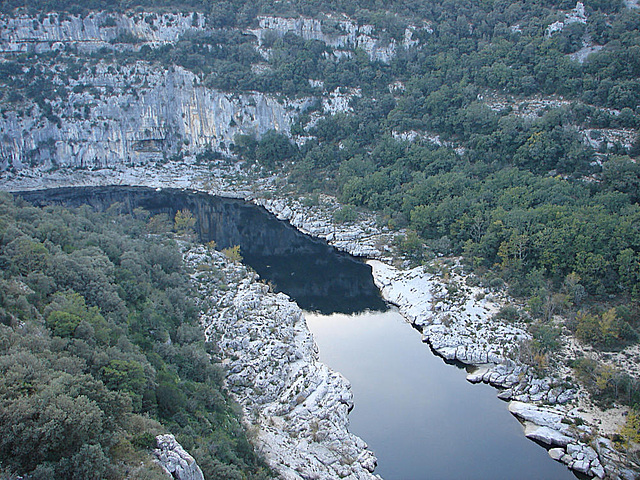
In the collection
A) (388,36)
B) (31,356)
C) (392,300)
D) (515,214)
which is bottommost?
(392,300)

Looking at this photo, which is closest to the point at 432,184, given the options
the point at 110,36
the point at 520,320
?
the point at 520,320

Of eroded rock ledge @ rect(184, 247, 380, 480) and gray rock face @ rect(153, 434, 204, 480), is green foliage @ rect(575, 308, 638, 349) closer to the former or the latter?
eroded rock ledge @ rect(184, 247, 380, 480)

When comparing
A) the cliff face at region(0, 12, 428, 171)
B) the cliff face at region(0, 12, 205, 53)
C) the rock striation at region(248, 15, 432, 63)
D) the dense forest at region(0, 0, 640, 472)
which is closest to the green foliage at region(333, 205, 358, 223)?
the dense forest at region(0, 0, 640, 472)

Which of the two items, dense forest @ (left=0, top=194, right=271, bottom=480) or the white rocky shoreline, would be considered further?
the white rocky shoreline

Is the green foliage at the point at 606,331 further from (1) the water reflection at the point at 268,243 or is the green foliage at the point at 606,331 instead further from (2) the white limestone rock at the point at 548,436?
Answer: (1) the water reflection at the point at 268,243

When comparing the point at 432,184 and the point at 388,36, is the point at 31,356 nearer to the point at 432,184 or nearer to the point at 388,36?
the point at 432,184

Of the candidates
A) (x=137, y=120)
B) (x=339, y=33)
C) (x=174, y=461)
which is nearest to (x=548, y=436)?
(x=174, y=461)

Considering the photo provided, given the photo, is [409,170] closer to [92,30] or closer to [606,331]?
[606,331]
